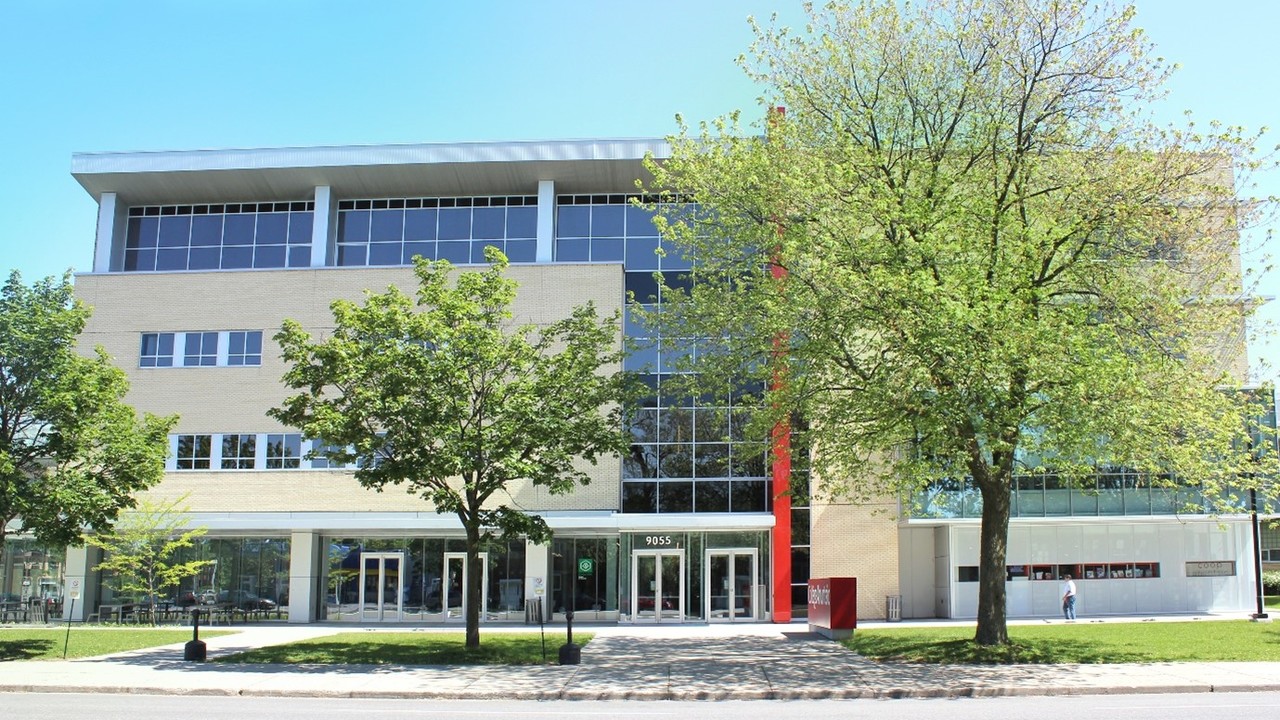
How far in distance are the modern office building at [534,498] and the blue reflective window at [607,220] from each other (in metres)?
0.08

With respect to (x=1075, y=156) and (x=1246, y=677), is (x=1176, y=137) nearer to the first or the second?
(x=1075, y=156)

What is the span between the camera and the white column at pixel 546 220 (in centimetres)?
3756

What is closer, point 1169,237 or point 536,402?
point 1169,237

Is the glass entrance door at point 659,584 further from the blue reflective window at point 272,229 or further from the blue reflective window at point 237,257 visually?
the blue reflective window at point 237,257

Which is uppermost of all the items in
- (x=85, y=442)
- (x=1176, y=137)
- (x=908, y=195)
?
(x=1176, y=137)

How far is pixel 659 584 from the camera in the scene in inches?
1355

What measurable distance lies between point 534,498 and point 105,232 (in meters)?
18.6

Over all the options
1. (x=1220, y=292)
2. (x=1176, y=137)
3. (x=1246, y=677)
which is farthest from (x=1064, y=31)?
(x=1246, y=677)

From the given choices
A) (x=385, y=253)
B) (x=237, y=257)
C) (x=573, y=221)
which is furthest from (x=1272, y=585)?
(x=237, y=257)

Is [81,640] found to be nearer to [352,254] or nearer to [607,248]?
[352,254]

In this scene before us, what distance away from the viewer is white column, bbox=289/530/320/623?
3459cm

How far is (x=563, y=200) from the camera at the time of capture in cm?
3900

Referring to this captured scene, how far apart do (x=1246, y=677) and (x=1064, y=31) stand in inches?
473

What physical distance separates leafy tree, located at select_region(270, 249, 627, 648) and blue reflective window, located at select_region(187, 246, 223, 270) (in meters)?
18.8
